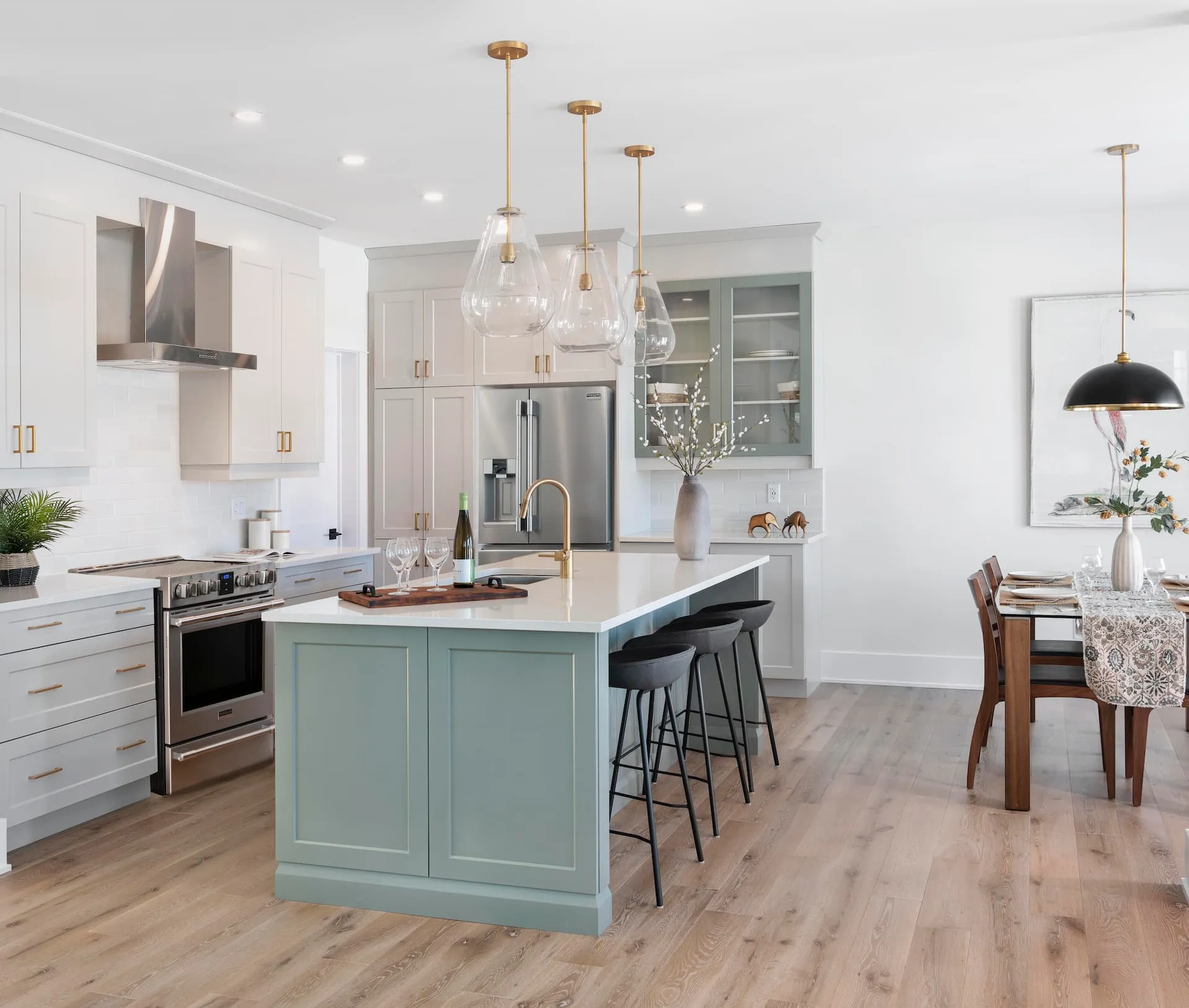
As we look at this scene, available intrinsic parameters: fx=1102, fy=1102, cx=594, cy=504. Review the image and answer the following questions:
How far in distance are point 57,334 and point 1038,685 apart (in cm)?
409

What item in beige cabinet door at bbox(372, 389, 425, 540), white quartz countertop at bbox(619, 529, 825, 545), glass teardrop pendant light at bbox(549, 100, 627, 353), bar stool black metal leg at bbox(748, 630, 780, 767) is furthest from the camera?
beige cabinet door at bbox(372, 389, 425, 540)

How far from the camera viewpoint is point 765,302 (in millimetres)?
6445

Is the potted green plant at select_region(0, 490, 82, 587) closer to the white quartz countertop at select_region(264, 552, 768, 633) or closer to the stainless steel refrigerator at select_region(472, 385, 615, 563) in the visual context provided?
the white quartz countertop at select_region(264, 552, 768, 633)

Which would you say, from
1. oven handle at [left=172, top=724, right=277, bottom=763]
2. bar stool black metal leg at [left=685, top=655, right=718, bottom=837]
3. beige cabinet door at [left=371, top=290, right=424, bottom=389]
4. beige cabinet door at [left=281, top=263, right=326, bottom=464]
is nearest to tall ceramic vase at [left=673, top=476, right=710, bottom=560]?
bar stool black metal leg at [left=685, top=655, right=718, bottom=837]

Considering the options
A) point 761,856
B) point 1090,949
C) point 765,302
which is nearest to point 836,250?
point 765,302

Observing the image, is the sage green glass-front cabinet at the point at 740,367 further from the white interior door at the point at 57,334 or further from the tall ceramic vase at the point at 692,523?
the white interior door at the point at 57,334

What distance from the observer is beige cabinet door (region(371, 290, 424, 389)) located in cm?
682

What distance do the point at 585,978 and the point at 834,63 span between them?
9.67ft

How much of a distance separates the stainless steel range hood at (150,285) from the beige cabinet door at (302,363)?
1.98 ft

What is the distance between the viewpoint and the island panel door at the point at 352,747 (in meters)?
3.25

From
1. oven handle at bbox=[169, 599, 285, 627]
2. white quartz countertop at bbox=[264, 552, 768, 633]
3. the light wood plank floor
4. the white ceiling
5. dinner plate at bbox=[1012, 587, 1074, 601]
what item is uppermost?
the white ceiling

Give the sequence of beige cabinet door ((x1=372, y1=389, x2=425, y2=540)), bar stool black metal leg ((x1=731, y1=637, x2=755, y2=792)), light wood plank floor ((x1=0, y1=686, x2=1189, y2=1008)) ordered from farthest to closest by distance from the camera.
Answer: beige cabinet door ((x1=372, y1=389, x2=425, y2=540)), bar stool black metal leg ((x1=731, y1=637, x2=755, y2=792)), light wood plank floor ((x1=0, y1=686, x2=1189, y2=1008))

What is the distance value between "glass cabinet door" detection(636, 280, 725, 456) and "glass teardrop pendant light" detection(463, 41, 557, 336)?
9.85ft

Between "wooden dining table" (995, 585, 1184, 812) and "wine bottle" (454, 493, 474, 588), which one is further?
"wooden dining table" (995, 585, 1184, 812)
